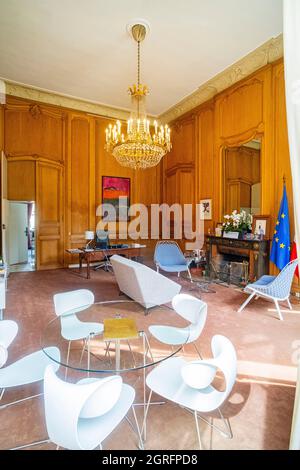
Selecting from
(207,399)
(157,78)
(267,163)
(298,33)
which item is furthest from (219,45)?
(207,399)

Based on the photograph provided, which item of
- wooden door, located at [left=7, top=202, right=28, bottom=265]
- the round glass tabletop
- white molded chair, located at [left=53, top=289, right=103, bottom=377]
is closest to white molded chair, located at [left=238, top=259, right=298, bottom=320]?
the round glass tabletop

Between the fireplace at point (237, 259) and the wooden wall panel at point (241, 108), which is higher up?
the wooden wall panel at point (241, 108)

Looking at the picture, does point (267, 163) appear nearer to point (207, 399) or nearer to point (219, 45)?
point (219, 45)

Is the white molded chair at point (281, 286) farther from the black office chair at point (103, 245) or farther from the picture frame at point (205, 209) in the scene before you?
the black office chair at point (103, 245)

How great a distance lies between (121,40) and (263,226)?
175 inches

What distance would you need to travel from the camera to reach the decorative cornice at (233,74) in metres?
4.74

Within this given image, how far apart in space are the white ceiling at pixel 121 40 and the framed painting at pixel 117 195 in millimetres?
2496

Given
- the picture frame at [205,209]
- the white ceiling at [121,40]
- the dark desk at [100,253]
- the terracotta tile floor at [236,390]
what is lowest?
the terracotta tile floor at [236,390]

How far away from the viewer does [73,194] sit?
7305mm

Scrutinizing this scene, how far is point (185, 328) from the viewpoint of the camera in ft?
7.66

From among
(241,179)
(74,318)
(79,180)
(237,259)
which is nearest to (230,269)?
(237,259)

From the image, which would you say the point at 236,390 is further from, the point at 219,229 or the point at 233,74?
the point at 233,74

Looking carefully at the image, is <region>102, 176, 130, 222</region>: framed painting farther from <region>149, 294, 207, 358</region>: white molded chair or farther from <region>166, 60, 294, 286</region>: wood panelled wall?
<region>149, 294, 207, 358</region>: white molded chair

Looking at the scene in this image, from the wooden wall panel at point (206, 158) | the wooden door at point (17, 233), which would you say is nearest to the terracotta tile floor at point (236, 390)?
the wooden wall panel at point (206, 158)
